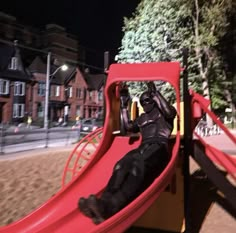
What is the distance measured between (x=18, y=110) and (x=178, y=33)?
716 inches

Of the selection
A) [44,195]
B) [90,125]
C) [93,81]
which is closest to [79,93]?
[93,81]

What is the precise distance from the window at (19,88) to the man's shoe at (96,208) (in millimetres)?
34013

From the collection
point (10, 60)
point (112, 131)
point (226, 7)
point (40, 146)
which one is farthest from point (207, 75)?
point (112, 131)

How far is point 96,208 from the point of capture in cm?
391

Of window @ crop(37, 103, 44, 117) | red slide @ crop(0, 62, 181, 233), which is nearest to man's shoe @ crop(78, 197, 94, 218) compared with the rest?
red slide @ crop(0, 62, 181, 233)

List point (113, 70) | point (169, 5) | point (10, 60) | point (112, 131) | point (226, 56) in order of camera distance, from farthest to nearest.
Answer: point (10, 60) → point (226, 56) → point (169, 5) → point (112, 131) → point (113, 70)

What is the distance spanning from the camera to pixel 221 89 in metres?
30.9

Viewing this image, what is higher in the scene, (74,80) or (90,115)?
(74,80)

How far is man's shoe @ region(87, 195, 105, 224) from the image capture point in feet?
12.8

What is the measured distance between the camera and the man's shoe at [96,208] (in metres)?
3.91

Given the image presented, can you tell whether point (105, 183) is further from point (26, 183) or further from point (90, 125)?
point (90, 125)

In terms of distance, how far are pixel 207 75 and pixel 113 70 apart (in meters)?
21.4

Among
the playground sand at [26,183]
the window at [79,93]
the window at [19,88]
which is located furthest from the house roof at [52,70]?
the playground sand at [26,183]

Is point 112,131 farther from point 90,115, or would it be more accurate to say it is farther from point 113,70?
point 90,115
